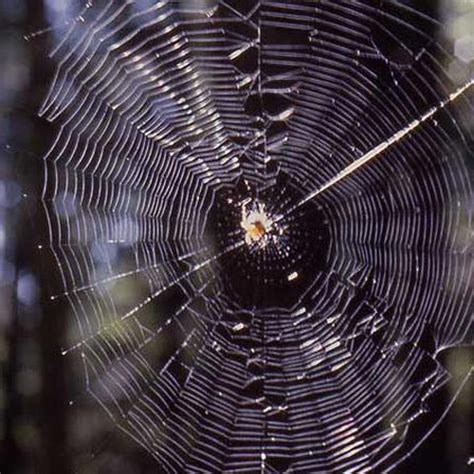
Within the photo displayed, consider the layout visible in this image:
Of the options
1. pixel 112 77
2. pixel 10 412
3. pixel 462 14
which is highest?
pixel 462 14

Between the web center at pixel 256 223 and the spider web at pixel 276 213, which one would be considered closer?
the spider web at pixel 276 213

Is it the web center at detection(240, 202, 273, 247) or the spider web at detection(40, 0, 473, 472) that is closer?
the spider web at detection(40, 0, 473, 472)

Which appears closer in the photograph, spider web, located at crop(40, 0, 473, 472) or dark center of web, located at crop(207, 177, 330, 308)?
spider web, located at crop(40, 0, 473, 472)

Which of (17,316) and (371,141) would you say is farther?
(17,316)

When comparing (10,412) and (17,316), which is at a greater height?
(17,316)

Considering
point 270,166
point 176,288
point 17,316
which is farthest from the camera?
point 17,316

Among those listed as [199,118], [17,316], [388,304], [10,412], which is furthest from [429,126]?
[10,412]

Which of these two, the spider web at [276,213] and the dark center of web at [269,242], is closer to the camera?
the spider web at [276,213]

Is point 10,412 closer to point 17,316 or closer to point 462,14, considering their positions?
point 17,316

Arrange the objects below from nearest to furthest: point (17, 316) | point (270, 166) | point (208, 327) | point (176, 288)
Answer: point (270, 166) → point (208, 327) → point (176, 288) → point (17, 316)

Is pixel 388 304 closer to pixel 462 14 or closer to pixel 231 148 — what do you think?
pixel 231 148
